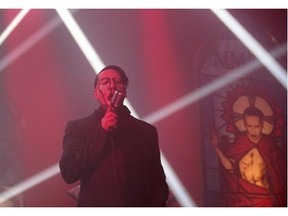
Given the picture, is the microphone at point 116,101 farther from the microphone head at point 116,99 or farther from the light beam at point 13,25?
the light beam at point 13,25

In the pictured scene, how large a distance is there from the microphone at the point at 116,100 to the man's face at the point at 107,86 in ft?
0.15

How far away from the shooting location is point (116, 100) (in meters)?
2.86

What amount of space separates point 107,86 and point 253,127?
0.91m

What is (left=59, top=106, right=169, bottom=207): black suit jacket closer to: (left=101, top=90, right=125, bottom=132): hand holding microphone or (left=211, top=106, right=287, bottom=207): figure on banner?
(left=101, top=90, right=125, bottom=132): hand holding microphone

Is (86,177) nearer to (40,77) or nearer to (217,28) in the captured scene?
(40,77)

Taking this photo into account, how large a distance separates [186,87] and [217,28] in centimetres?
44

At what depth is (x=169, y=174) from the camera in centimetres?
293

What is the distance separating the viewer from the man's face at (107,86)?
9.59 ft

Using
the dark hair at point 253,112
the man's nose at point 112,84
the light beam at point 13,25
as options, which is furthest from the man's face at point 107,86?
the dark hair at point 253,112

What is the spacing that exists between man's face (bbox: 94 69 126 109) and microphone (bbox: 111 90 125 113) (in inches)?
1.9

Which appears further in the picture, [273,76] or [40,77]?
[273,76]

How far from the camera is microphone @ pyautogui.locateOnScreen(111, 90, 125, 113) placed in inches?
112

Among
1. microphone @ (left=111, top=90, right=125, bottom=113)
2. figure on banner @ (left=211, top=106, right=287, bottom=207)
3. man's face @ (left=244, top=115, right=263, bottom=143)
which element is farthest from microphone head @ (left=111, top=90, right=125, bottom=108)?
man's face @ (left=244, top=115, right=263, bottom=143)
